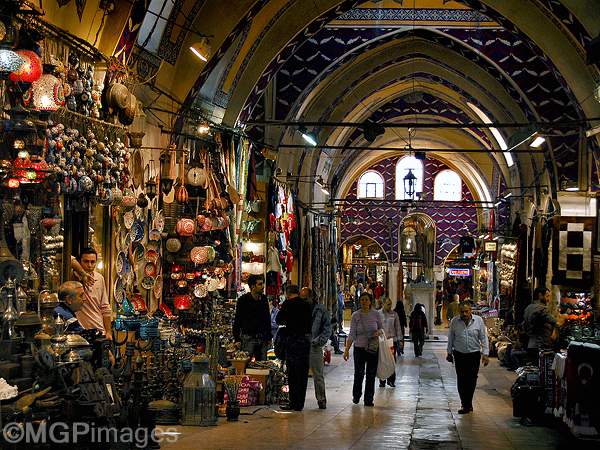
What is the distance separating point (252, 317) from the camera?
816 centimetres

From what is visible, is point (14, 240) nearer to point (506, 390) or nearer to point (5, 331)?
point (5, 331)

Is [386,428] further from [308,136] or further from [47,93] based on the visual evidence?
[308,136]

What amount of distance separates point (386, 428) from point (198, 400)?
5.36ft

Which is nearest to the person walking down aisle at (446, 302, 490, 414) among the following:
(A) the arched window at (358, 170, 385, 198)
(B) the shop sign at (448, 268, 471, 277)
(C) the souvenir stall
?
(C) the souvenir stall

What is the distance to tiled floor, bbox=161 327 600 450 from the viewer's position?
221 inches

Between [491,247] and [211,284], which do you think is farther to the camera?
[491,247]

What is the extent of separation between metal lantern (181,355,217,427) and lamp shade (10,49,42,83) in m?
2.59

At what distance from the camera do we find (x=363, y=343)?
26.3 ft

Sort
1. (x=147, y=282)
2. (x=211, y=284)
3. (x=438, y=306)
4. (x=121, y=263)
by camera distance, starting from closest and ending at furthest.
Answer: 1. (x=121, y=263)
2. (x=147, y=282)
3. (x=211, y=284)
4. (x=438, y=306)

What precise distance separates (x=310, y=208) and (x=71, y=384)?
14.3 meters

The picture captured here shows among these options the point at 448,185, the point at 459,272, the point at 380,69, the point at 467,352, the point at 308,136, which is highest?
the point at 380,69

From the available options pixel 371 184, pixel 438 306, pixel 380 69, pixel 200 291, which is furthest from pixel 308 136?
pixel 371 184

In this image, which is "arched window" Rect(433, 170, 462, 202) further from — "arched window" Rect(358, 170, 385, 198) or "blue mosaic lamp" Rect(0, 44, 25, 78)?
"blue mosaic lamp" Rect(0, 44, 25, 78)

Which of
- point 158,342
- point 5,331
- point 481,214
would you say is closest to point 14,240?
point 5,331
